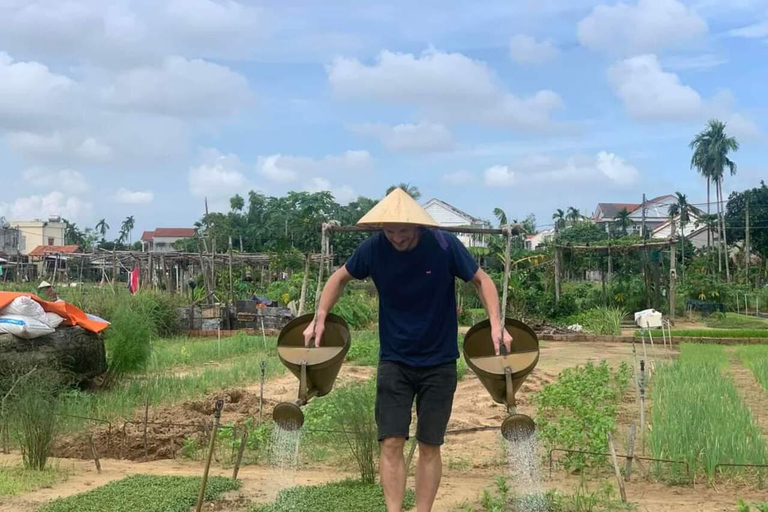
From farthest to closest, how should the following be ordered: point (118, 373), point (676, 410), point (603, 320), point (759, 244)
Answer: point (759, 244) < point (603, 320) < point (118, 373) < point (676, 410)

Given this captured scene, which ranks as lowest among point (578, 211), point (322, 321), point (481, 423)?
point (481, 423)

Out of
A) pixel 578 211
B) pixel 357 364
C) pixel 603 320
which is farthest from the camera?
pixel 578 211

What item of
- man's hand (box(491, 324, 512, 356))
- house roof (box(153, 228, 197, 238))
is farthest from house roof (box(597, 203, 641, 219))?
man's hand (box(491, 324, 512, 356))

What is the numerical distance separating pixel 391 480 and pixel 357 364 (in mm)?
7439

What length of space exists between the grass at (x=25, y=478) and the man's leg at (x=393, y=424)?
2.09 m

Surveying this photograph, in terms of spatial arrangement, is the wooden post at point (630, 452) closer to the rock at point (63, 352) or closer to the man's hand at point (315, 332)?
the man's hand at point (315, 332)

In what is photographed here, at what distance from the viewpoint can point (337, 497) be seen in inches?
152

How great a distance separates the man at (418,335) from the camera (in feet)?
10.7

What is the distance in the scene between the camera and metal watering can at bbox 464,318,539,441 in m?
3.36

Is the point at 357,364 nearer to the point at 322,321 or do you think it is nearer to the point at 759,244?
the point at 322,321

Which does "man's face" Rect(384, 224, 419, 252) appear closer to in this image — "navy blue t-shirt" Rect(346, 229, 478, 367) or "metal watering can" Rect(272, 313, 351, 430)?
"navy blue t-shirt" Rect(346, 229, 478, 367)

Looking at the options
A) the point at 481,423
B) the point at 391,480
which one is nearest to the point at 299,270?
the point at 481,423

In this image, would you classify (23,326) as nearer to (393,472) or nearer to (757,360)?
(393,472)

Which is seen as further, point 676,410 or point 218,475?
point 676,410
